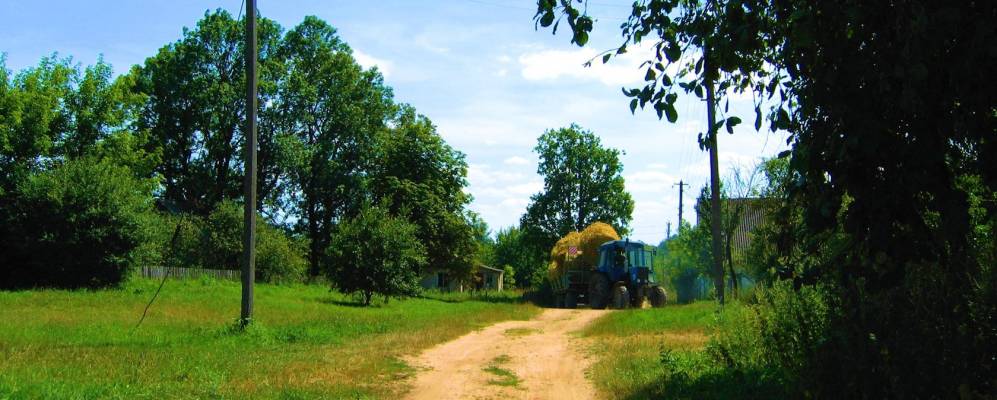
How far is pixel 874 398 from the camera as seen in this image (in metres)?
6.26

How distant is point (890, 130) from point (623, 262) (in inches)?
1231

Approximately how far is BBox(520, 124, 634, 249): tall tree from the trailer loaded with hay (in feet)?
51.9

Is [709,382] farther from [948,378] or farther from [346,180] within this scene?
[346,180]

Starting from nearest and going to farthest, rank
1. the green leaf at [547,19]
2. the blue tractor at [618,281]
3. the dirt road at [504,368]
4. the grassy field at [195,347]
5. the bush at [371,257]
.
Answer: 1. the green leaf at [547,19]
2. the grassy field at [195,347]
3. the dirt road at [504,368]
4. the bush at [371,257]
5. the blue tractor at [618,281]

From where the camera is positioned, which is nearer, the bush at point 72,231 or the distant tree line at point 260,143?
the bush at point 72,231

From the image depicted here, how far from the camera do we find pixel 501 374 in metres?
11.6

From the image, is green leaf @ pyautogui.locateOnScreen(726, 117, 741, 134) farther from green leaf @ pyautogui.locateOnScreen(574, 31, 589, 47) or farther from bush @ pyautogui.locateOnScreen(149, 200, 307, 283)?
bush @ pyautogui.locateOnScreen(149, 200, 307, 283)

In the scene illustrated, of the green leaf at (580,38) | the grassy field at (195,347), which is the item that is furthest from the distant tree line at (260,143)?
the green leaf at (580,38)

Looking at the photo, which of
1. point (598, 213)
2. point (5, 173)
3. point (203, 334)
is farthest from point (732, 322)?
point (598, 213)

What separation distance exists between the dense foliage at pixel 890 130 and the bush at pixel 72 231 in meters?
25.4

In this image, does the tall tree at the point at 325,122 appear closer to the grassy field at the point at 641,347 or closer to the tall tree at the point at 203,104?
the tall tree at the point at 203,104

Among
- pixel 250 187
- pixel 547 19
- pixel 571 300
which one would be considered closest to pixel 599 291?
pixel 571 300

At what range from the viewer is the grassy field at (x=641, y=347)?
1005 centimetres

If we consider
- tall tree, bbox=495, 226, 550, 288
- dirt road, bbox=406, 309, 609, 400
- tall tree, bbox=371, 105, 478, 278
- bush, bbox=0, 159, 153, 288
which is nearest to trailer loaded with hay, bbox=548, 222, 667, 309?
tall tree, bbox=371, 105, 478, 278
